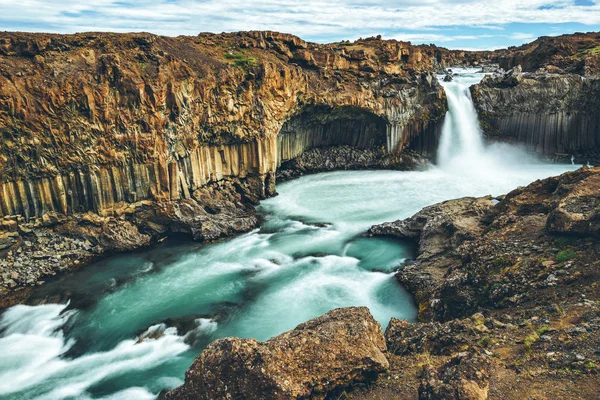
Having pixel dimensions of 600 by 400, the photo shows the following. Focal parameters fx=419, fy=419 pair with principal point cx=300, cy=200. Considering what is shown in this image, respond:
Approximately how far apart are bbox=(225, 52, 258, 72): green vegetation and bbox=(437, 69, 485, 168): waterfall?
838 inches

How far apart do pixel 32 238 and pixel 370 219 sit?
20.4 m

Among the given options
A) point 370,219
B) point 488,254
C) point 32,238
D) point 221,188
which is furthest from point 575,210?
point 32,238

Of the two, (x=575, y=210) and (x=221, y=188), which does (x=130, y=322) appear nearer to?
(x=221, y=188)

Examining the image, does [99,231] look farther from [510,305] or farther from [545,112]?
[545,112]

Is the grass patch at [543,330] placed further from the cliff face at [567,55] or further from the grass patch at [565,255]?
the cliff face at [567,55]

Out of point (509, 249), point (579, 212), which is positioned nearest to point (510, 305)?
point (509, 249)

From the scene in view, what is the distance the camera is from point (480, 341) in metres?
10.6

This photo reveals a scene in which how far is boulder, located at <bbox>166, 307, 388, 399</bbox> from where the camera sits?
864cm

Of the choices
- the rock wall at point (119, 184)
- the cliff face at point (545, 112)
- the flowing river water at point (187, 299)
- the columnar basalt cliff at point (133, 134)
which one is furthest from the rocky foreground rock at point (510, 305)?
the cliff face at point (545, 112)

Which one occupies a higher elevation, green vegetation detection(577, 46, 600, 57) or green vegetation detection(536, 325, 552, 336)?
green vegetation detection(577, 46, 600, 57)

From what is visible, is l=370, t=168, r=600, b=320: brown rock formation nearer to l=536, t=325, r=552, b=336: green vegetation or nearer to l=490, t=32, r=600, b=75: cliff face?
l=536, t=325, r=552, b=336: green vegetation

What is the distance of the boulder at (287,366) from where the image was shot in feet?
28.3

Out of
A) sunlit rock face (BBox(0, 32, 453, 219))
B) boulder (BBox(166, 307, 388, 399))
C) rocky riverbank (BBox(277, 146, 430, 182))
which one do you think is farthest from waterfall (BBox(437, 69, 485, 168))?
boulder (BBox(166, 307, 388, 399))

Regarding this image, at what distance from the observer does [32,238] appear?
74.1 feet
